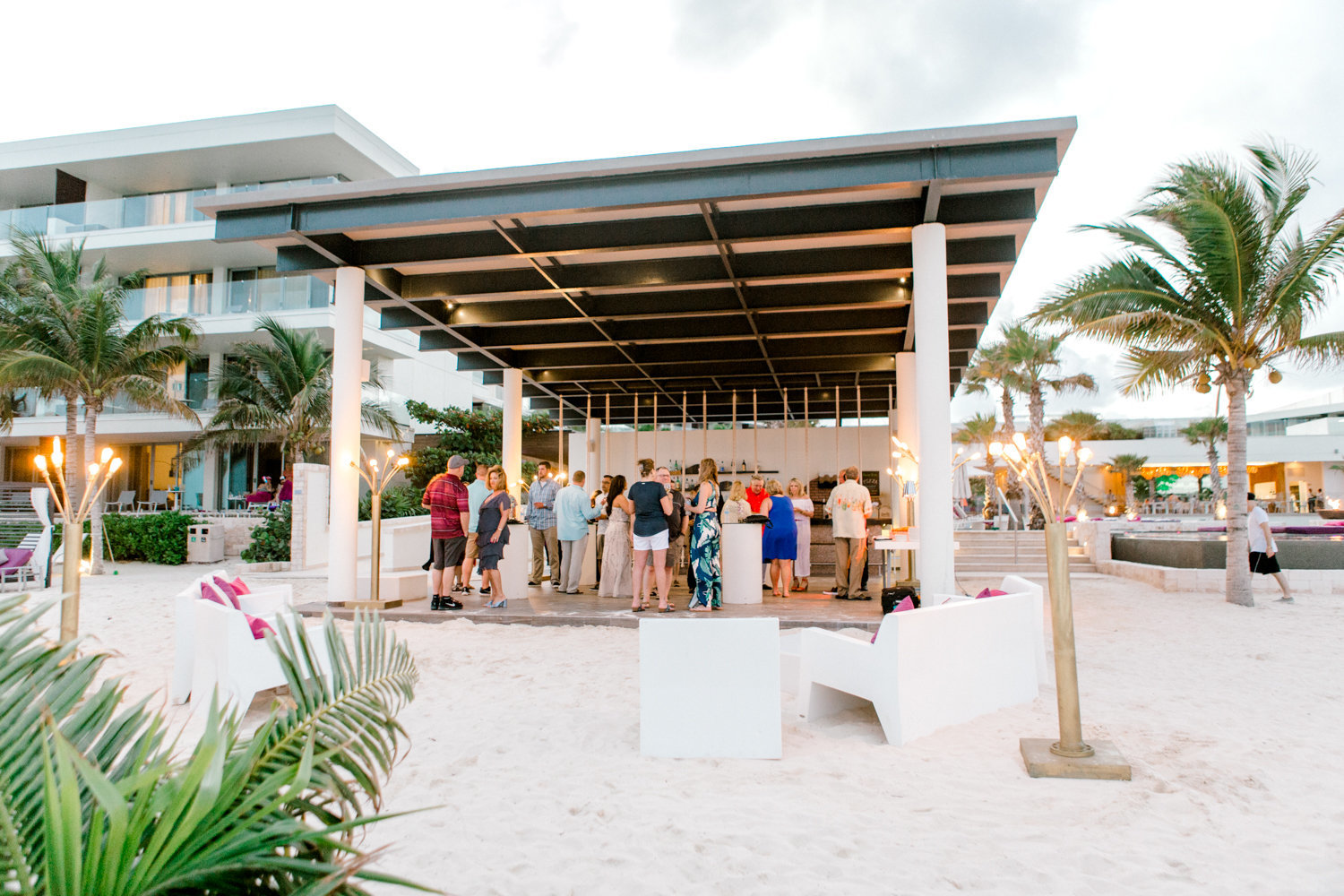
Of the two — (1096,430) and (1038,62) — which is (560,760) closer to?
(1038,62)

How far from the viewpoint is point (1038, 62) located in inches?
874

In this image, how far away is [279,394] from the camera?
17.7m

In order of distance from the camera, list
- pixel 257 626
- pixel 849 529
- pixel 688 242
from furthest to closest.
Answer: pixel 849 529
pixel 688 242
pixel 257 626

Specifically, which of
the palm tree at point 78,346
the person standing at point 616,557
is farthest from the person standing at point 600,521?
the palm tree at point 78,346

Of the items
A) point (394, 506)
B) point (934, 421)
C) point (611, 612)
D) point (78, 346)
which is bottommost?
point (611, 612)

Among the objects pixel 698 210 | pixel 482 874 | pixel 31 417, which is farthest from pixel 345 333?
pixel 31 417

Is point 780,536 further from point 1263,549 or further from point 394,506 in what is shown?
point 394,506

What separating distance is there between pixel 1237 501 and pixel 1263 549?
94 centimetres

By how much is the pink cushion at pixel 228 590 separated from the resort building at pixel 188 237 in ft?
47.3

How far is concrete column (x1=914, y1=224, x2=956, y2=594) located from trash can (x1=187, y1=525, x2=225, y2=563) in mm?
14067

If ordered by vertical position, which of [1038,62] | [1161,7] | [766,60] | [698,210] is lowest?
[698,210]

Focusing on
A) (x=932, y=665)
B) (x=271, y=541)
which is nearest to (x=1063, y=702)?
(x=932, y=665)

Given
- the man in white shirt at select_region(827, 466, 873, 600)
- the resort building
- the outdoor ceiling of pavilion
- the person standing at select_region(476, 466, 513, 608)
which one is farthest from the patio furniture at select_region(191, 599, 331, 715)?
→ the resort building

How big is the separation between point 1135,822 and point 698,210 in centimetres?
625
